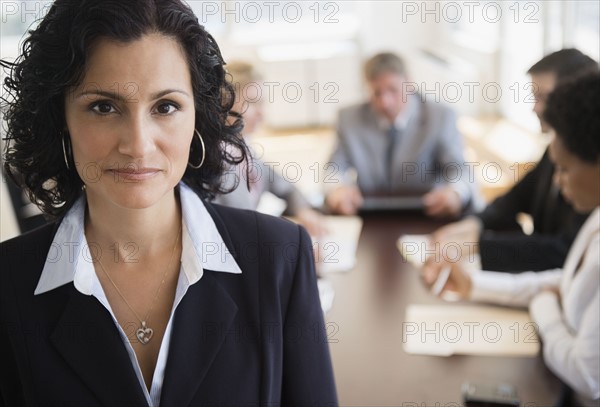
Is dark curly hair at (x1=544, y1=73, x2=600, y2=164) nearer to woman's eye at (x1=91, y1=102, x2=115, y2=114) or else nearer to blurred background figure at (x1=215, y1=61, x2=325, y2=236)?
blurred background figure at (x1=215, y1=61, x2=325, y2=236)

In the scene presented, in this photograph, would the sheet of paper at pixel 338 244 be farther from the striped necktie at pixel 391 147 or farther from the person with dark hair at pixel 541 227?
the striped necktie at pixel 391 147

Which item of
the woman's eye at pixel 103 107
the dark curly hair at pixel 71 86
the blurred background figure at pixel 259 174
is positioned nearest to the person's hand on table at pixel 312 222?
the blurred background figure at pixel 259 174

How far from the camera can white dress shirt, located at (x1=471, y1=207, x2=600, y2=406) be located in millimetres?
1818

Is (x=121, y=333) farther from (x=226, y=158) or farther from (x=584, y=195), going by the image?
(x=584, y=195)

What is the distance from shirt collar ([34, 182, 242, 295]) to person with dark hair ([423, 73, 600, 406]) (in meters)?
1.01

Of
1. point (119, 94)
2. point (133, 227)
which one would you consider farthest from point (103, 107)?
point (133, 227)

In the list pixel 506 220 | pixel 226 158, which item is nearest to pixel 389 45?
pixel 506 220

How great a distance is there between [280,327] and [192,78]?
528 millimetres

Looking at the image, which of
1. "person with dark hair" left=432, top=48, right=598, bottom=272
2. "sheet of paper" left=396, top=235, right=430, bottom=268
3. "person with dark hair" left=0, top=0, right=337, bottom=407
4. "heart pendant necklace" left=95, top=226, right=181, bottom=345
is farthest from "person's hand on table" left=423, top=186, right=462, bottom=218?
"heart pendant necklace" left=95, top=226, right=181, bottom=345

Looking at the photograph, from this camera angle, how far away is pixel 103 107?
1.27 metres

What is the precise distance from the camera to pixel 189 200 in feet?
4.83

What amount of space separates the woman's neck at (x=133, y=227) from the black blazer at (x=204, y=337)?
0.30ft

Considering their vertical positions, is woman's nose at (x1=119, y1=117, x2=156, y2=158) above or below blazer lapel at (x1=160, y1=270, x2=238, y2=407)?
above

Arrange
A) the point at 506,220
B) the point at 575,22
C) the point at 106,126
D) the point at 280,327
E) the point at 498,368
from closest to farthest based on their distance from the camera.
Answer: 1. the point at 106,126
2. the point at 280,327
3. the point at 498,368
4. the point at 506,220
5. the point at 575,22
